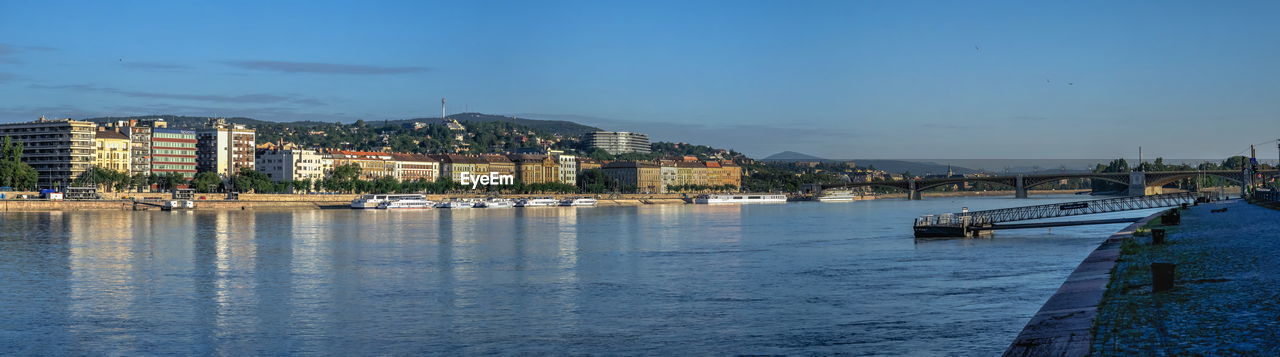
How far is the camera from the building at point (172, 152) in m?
123

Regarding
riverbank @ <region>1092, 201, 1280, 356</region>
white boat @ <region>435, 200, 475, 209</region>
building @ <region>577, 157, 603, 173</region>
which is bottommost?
riverbank @ <region>1092, 201, 1280, 356</region>

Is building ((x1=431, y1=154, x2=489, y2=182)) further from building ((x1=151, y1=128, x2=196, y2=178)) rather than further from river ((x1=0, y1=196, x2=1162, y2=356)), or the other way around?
river ((x1=0, y1=196, x2=1162, y2=356))

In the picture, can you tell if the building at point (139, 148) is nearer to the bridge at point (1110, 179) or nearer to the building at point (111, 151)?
the building at point (111, 151)

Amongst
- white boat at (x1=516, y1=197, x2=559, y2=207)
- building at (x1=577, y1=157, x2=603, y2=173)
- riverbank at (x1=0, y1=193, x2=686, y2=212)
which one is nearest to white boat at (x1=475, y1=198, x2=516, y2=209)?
white boat at (x1=516, y1=197, x2=559, y2=207)

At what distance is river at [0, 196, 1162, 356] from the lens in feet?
57.3

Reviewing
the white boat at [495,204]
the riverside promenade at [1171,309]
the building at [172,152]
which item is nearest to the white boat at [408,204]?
the white boat at [495,204]

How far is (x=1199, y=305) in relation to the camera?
15.8 metres

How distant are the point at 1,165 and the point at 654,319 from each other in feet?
308

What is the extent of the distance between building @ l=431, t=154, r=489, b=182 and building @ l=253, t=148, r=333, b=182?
22.3m

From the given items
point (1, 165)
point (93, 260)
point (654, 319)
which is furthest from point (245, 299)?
point (1, 165)

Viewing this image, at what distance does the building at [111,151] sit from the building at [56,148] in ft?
3.40

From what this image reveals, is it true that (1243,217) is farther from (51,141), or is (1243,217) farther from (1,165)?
(51,141)

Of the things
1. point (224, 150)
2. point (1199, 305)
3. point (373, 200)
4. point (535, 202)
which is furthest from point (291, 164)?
point (1199, 305)

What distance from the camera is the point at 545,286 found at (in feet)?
84.8
